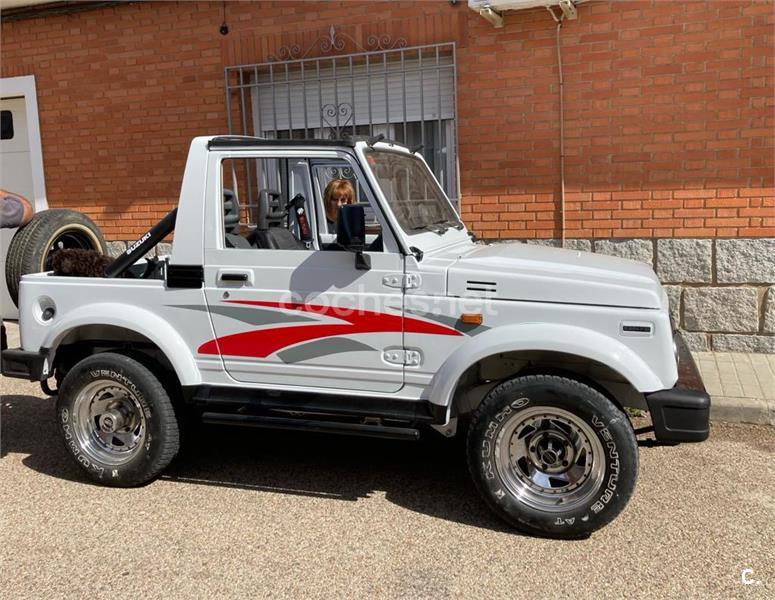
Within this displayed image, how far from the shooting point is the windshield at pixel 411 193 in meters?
3.82

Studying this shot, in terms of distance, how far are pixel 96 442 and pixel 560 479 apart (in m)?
2.72

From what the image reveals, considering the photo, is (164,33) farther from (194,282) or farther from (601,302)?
(601,302)

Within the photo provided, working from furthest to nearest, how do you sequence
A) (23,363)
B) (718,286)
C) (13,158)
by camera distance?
(13,158) → (718,286) → (23,363)

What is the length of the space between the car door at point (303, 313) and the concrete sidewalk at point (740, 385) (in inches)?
112

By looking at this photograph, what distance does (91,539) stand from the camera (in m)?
3.55

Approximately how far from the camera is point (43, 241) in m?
6.48

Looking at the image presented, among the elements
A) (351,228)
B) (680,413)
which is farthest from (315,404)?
(680,413)

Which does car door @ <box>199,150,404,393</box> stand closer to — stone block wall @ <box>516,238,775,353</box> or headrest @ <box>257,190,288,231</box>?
headrest @ <box>257,190,288,231</box>

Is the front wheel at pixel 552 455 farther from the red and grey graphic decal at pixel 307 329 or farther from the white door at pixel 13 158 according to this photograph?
the white door at pixel 13 158

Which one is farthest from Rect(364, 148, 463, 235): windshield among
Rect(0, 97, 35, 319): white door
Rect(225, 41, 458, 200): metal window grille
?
Rect(0, 97, 35, 319): white door

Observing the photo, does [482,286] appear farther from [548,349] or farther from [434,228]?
[434,228]

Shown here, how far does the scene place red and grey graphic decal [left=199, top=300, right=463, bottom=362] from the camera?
11.9 feet

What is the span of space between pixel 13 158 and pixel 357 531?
778 centimetres

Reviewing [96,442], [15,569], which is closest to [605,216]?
[96,442]
